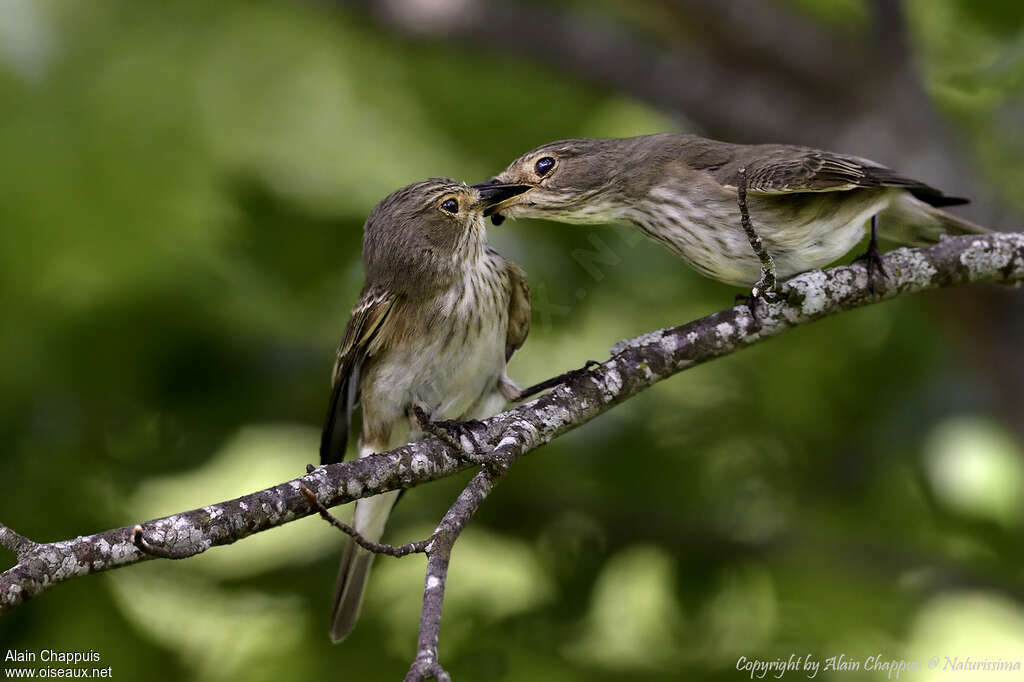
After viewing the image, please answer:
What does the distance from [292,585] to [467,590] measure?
3.00 ft

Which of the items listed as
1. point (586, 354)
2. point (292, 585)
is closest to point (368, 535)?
point (292, 585)

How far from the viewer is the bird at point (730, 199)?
4.42 meters

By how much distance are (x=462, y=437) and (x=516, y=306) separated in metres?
1.43

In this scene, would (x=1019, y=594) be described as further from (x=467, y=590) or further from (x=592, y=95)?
(x=592, y=95)

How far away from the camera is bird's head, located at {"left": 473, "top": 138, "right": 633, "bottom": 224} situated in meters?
4.90

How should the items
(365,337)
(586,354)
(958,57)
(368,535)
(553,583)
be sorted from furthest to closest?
(958,57) → (586,354) → (553,583) → (368,535) → (365,337)

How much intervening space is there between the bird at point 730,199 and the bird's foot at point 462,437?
1.14m

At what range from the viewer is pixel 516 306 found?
5195mm

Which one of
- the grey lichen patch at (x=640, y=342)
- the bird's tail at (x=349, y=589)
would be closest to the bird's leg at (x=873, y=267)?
the grey lichen patch at (x=640, y=342)

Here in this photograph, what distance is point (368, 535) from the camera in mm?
5512

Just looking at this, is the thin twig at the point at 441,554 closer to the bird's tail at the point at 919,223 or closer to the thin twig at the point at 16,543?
the thin twig at the point at 16,543

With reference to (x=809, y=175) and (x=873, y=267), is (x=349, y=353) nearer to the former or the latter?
(x=809, y=175)

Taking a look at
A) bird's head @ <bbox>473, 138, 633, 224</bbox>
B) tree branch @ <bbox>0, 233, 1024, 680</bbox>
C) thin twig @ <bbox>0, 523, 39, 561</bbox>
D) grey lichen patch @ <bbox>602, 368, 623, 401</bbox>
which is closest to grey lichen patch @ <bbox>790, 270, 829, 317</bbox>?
tree branch @ <bbox>0, 233, 1024, 680</bbox>

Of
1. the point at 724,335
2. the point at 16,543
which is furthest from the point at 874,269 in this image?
the point at 16,543
